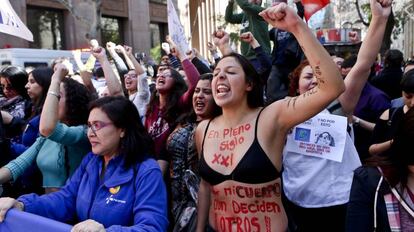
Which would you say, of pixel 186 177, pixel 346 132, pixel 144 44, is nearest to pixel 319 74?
pixel 346 132

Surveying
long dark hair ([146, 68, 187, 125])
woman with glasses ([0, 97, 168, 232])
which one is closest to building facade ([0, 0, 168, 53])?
long dark hair ([146, 68, 187, 125])

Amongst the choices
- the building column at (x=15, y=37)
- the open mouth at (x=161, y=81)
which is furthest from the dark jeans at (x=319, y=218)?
the building column at (x=15, y=37)

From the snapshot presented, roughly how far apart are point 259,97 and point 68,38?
20.1 metres

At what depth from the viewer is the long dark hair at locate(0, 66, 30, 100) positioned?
15.9 ft

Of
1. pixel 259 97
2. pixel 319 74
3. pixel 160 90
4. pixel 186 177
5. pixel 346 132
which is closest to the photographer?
pixel 319 74

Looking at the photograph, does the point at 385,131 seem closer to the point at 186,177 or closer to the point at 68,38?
the point at 186,177

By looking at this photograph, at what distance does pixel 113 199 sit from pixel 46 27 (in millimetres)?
20096

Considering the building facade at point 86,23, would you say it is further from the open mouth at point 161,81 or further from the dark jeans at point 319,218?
the dark jeans at point 319,218

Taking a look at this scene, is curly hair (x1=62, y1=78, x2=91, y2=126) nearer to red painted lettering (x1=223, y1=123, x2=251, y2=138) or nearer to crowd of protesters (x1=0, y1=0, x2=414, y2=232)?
crowd of protesters (x1=0, y1=0, x2=414, y2=232)

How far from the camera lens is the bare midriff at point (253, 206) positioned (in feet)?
7.69

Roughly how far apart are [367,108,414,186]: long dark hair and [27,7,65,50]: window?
65.1 feet

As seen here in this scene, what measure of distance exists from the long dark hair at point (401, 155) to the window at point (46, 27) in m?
19.8

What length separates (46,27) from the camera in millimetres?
20672

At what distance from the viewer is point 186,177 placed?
2953mm
